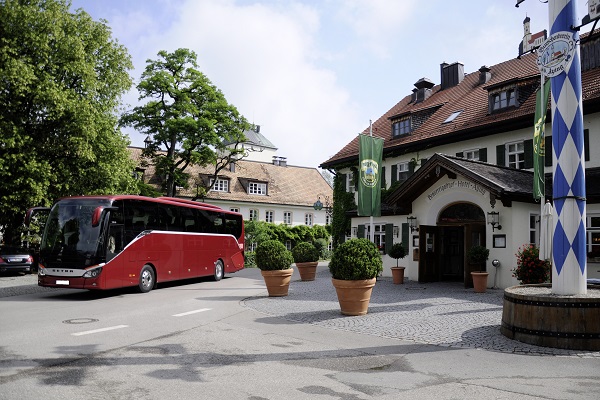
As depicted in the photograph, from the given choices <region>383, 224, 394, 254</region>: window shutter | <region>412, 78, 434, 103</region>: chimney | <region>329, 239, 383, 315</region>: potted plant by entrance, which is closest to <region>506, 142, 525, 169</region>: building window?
<region>383, 224, 394, 254</region>: window shutter

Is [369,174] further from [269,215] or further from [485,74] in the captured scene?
[269,215]

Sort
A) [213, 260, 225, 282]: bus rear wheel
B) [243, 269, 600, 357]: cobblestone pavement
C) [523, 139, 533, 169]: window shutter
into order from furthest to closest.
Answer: [213, 260, 225, 282]: bus rear wheel → [523, 139, 533, 169]: window shutter → [243, 269, 600, 357]: cobblestone pavement

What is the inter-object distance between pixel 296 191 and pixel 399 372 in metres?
49.9

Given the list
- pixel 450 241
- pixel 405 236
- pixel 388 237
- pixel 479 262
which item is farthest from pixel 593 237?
pixel 388 237

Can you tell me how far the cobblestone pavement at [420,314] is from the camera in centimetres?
855

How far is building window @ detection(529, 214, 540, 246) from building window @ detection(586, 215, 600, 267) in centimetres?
156

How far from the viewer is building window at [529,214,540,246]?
1686 centimetres

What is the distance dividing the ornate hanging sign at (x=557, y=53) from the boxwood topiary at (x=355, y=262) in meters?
5.02

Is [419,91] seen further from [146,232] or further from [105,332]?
[105,332]

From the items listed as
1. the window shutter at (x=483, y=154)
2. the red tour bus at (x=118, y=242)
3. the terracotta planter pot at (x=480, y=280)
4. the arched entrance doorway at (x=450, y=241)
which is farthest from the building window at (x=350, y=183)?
the terracotta planter pot at (x=480, y=280)

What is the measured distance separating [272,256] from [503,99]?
45.3 ft

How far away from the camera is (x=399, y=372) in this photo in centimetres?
650

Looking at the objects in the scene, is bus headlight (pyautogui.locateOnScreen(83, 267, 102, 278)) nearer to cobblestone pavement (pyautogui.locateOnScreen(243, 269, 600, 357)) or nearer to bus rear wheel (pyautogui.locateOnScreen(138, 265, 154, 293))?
bus rear wheel (pyautogui.locateOnScreen(138, 265, 154, 293))

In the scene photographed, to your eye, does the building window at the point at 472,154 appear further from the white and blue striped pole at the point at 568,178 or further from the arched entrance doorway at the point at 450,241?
the white and blue striped pole at the point at 568,178
